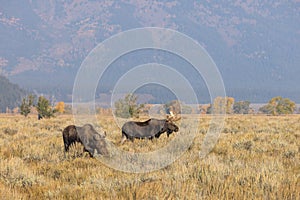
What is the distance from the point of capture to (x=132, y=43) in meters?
10.0

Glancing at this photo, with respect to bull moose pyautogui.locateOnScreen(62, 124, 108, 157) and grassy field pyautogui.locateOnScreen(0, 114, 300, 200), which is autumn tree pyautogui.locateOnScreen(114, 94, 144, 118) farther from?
grassy field pyautogui.locateOnScreen(0, 114, 300, 200)

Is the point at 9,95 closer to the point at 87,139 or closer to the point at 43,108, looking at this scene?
the point at 43,108

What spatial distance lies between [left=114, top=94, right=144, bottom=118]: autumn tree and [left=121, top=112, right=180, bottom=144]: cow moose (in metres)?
6.73

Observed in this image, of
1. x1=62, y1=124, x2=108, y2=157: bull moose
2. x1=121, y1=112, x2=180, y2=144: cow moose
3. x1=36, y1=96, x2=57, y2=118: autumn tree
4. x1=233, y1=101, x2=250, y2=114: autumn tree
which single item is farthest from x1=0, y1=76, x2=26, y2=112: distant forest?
x1=62, y1=124, x2=108, y2=157: bull moose

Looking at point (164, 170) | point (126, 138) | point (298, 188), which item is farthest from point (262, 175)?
point (126, 138)

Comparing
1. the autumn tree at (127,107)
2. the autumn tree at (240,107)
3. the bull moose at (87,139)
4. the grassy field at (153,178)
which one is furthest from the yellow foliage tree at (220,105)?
the autumn tree at (240,107)

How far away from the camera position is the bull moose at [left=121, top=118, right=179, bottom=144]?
12.6 meters

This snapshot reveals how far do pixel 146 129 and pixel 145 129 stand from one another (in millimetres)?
39

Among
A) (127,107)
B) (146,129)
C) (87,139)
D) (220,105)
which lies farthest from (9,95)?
(87,139)

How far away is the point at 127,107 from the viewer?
23.7 meters

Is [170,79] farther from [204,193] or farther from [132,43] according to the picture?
[204,193]

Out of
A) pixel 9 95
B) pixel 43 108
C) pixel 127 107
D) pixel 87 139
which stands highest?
pixel 9 95

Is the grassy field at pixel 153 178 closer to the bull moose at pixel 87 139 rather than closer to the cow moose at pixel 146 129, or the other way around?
the bull moose at pixel 87 139

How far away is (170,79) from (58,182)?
16.6ft
